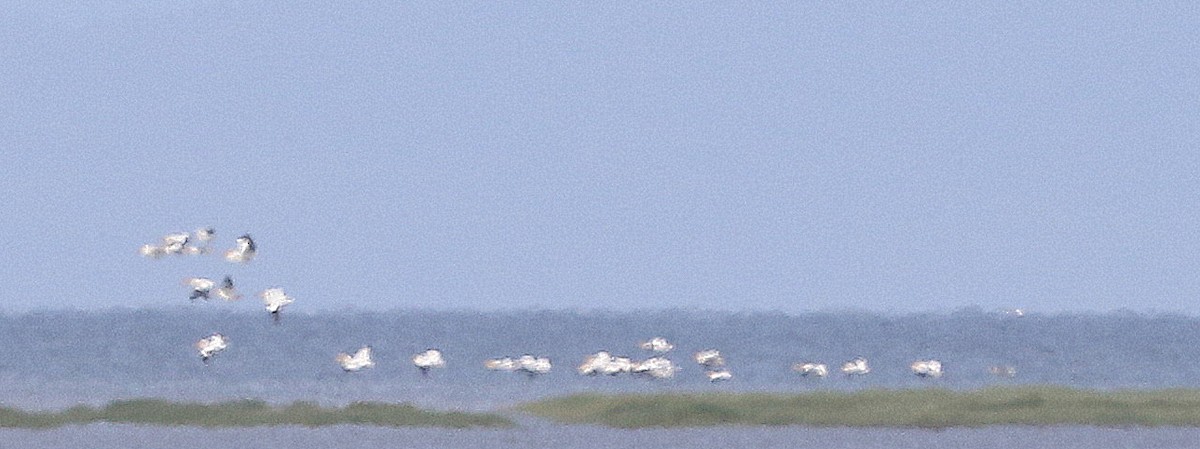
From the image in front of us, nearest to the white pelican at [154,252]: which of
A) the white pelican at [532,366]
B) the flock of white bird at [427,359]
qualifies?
the flock of white bird at [427,359]

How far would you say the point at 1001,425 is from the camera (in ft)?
128

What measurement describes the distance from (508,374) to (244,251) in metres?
40.2

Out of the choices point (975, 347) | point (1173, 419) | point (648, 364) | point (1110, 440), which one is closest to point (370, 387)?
point (648, 364)

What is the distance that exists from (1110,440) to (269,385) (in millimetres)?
33580

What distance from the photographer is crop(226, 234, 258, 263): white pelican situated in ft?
107

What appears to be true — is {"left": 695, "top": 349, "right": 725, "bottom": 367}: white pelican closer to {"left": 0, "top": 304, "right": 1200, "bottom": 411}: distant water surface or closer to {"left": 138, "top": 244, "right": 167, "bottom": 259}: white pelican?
{"left": 0, "top": 304, "right": 1200, "bottom": 411}: distant water surface

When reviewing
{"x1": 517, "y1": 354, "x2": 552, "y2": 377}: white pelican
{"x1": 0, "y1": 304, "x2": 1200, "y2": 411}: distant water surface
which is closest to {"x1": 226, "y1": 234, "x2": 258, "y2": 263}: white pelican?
{"x1": 0, "y1": 304, "x2": 1200, "y2": 411}: distant water surface

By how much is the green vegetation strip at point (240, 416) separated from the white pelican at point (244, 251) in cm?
572

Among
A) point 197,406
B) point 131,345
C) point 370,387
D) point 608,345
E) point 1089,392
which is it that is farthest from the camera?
point 608,345

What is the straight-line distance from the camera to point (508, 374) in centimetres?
7294

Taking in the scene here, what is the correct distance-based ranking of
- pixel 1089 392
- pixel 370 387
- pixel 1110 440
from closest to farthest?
pixel 1110 440 < pixel 1089 392 < pixel 370 387

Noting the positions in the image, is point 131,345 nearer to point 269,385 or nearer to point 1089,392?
point 269,385

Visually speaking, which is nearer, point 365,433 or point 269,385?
point 365,433

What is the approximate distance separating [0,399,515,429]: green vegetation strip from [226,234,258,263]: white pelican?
18.8 ft
